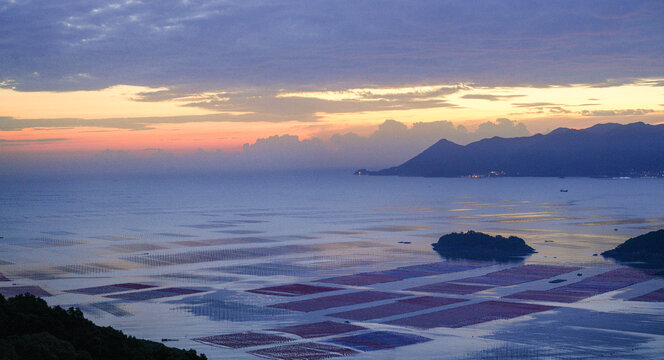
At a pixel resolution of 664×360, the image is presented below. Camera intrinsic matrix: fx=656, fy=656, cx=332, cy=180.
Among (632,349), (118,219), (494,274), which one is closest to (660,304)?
(632,349)

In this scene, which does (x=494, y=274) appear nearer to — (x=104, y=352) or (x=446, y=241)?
(x=446, y=241)

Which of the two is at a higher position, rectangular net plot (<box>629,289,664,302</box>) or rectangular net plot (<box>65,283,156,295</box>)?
rectangular net plot (<box>629,289,664,302</box>)

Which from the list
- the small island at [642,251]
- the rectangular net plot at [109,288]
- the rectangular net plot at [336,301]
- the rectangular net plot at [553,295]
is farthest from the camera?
the small island at [642,251]

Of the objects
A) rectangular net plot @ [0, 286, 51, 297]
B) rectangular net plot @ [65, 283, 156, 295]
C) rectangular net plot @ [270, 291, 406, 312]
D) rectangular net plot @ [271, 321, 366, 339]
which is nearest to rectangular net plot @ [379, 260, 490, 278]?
rectangular net plot @ [270, 291, 406, 312]

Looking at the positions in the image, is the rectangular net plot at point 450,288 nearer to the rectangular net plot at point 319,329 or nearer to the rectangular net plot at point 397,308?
the rectangular net plot at point 397,308

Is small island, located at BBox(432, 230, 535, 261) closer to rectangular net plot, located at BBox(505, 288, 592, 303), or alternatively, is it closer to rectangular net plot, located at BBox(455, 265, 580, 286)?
rectangular net plot, located at BBox(455, 265, 580, 286)

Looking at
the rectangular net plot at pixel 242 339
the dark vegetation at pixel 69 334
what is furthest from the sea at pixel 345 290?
the dark vegetation at pixel 69 334
